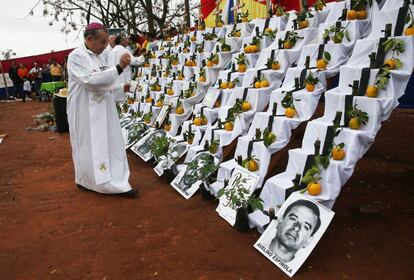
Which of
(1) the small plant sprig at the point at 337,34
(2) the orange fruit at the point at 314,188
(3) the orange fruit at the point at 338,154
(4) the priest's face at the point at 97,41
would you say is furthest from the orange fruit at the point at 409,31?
(4) the priest's face at the point at 97,41

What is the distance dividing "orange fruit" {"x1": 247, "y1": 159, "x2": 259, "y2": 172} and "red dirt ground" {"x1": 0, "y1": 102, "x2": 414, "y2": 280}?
0.62 m

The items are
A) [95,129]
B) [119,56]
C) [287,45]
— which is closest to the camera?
[95,129]

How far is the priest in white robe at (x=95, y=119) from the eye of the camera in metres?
4.18

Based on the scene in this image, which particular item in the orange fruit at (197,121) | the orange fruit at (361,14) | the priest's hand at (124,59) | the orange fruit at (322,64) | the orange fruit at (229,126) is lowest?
the orange fruit at (197,121)

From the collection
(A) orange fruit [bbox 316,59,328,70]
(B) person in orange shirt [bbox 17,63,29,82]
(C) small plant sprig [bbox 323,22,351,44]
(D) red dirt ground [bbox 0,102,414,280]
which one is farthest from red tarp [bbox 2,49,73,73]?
(A) orange fruit [bbox 316,59,328,70]

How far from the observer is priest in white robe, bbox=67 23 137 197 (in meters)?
4.18

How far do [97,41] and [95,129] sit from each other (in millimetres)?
1043

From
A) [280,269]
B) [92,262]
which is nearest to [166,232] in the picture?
[92,262]

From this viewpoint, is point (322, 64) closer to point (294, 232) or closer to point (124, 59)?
point (294, 232)

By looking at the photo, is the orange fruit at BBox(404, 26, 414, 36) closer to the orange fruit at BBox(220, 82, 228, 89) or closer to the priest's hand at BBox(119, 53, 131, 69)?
the orange fruit at BBox(220, 82, 228, 89)

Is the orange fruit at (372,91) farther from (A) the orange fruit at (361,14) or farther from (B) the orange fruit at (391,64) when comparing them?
(A) the orange fruit at (361,14)

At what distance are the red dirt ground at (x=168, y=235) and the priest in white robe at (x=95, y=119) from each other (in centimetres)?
27

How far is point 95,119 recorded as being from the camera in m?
4.34

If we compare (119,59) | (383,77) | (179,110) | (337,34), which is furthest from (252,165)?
(179,110)
